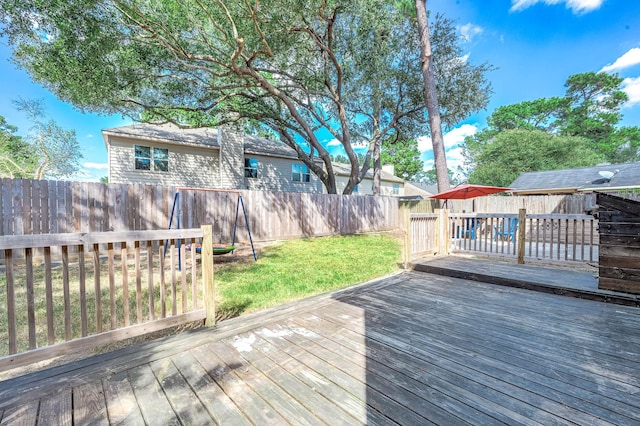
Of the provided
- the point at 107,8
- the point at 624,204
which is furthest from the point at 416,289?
the point at 107,8

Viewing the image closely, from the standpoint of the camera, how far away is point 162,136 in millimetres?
12008

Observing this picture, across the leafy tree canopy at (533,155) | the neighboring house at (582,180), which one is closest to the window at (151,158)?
the neighboring house at (582,180)

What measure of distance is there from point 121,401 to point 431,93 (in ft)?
32.6

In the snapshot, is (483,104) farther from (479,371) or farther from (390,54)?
(479,371)

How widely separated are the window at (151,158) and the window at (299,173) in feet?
20.8

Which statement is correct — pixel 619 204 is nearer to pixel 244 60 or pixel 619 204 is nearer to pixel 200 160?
pixel 244 60

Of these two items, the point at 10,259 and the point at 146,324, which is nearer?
the point at 10,259

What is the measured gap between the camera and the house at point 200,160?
Result: 11422 millimetres

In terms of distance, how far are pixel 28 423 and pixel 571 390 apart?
3.06m

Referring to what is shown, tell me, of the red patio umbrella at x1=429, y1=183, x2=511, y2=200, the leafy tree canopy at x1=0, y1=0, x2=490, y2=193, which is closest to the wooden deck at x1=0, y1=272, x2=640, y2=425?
the red patio umbrella at x1=429, y1=183, x2=511, y2=200

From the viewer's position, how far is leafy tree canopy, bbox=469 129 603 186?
21703 millimetres

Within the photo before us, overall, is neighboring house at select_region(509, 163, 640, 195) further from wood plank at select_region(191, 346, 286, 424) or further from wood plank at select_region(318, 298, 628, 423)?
wood plank at select_region(191, 346, 286, 424)

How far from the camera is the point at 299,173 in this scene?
52.3ft

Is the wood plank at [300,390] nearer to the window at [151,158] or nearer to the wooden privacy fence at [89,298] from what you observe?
the wooden privacy fence at [89,298]
